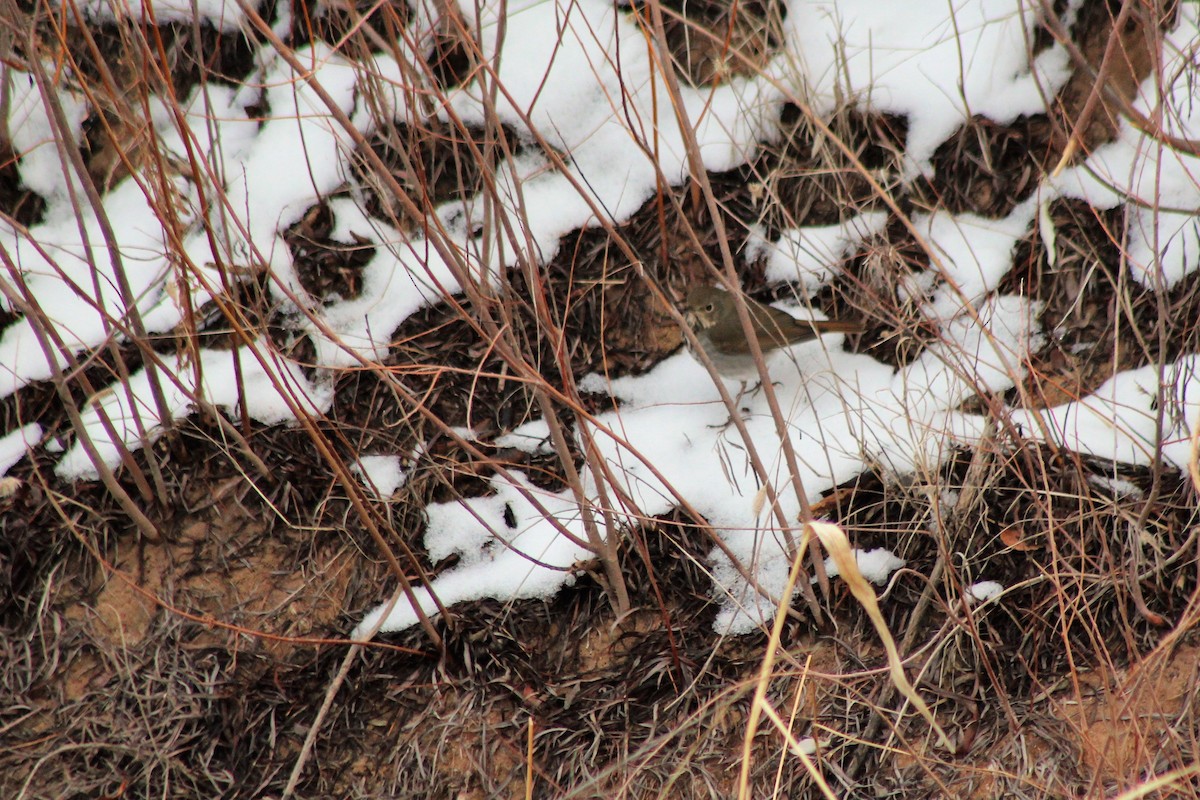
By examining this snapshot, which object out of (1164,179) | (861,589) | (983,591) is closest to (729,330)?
(983,591)

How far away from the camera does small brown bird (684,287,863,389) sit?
359cm

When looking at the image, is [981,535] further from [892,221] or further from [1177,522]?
[892,221]

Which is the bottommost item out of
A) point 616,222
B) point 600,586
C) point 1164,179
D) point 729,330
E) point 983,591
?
point 983,591

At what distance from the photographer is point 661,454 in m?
3.48

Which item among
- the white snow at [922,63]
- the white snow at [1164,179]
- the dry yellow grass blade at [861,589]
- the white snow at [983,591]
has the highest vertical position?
the white snow at [922,63]

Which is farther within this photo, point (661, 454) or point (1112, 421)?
point (661, 454)

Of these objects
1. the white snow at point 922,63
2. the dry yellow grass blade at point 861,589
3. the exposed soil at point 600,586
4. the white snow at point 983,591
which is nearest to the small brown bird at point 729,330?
the exposed soil at point 600,586

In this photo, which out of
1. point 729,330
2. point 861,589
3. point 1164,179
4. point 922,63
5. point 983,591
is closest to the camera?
point 861,589

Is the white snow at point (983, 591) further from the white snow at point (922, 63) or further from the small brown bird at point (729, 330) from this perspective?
the white snow at point (922, 63)

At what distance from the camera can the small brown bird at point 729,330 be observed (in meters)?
3.59

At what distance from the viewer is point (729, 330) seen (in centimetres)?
391

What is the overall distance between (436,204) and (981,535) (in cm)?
236

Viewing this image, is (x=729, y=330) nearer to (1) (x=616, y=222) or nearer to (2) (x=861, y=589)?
(1) (x=616, y=222)

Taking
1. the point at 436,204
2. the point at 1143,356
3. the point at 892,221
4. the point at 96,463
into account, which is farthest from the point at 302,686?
the point at 1143,356
